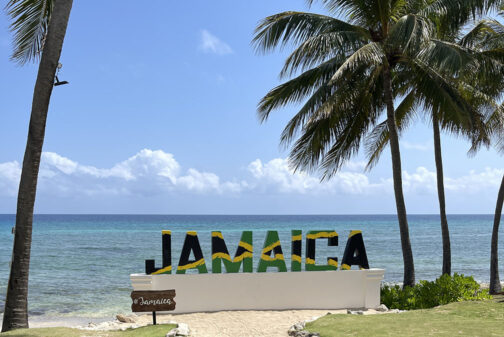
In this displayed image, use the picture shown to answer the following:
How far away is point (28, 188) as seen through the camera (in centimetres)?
1013

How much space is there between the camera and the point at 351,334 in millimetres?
9453

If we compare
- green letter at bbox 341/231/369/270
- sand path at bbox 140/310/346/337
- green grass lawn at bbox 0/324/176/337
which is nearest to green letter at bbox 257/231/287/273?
sand path at bbox 140/310/346/337

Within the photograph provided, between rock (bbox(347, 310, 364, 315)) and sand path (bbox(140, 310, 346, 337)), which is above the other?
rock (bbox(347, 310, 364, 315))

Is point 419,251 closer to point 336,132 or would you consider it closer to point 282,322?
point 336,132

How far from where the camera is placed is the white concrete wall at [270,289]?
12.7 metres

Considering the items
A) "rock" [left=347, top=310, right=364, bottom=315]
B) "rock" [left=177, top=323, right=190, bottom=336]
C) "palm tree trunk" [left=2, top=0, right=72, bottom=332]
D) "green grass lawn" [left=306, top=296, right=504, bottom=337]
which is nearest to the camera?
"green grass lawn" [left=306, top=296, right=504, bottom=337]

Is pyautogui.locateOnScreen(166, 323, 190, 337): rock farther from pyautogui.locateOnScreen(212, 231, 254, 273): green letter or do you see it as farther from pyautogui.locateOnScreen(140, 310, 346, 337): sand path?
pyautogui.locateOnScreen(212, 231, 254, 273): green letter

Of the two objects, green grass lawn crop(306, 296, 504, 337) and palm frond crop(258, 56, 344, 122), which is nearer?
green grass lawn crop(306, 296, 504, 337)

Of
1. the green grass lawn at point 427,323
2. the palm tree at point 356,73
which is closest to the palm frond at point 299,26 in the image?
the palm tree at point 356,73

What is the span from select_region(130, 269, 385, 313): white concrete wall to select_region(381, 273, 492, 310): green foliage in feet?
2.14

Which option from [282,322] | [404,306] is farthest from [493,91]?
[282,322]

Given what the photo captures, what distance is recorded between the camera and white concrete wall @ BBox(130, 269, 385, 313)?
41.7 ft

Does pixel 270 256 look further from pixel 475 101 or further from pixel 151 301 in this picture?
pixel 475 101

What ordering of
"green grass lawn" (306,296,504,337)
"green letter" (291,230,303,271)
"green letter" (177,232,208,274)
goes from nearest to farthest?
1. "green grass lawn" (306,296,504,337)
2. "green letter" (177,232,208,274)
3. "green letter" (291,230,303,271)
